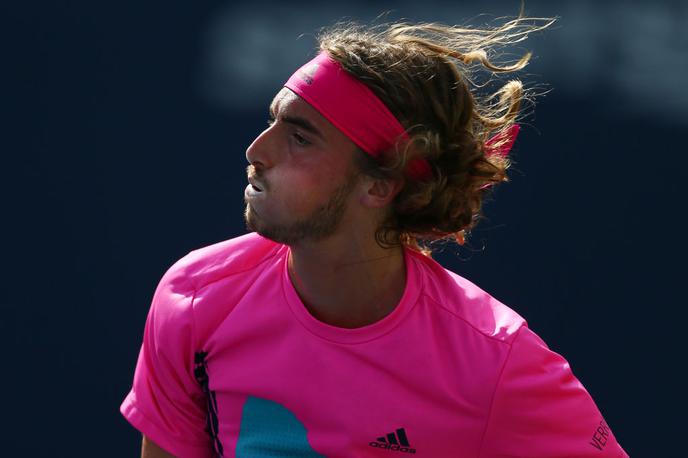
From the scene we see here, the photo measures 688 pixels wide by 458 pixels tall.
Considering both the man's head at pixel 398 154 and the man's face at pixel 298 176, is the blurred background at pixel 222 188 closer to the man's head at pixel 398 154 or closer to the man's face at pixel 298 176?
the man's head at pixel 398 154

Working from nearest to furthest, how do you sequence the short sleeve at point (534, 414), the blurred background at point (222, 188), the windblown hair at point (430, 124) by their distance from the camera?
1. the short sleeve at point (534, 414)
2. the windblown hair at point (430, 124)
3. the blurred background at point (222, 188)

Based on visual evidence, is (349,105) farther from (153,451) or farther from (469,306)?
(153,451)

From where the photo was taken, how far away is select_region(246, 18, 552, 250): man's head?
2.02 metres

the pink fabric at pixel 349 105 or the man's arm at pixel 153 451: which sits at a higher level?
the pink fabric at pixel 349 105

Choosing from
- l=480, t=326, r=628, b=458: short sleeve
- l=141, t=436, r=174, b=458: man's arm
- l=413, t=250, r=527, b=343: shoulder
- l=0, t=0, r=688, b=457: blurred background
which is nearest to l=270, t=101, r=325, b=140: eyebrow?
l=413, t=250, r=527, b=343: shoulder

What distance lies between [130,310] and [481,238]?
0.97 meters

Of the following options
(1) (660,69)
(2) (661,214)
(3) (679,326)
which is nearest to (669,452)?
(3) (679,326)

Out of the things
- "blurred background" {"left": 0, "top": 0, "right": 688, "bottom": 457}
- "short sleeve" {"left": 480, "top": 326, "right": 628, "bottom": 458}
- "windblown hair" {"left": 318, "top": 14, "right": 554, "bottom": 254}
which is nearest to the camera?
"short sleeve" {"left": 480, "top": 326, "right": 628, "bottom": 458}

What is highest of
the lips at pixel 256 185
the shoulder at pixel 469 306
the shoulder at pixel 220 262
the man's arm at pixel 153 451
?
the lips at pixel 256 185

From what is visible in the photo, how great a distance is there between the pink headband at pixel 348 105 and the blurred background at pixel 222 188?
1.02 metres

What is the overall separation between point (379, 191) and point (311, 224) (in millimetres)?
179

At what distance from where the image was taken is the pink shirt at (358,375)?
6.56 ft

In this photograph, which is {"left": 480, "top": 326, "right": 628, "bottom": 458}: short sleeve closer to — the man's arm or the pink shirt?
the pink shirt

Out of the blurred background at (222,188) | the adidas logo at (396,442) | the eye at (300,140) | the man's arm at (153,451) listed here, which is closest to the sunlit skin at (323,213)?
the eye at (300,140)
